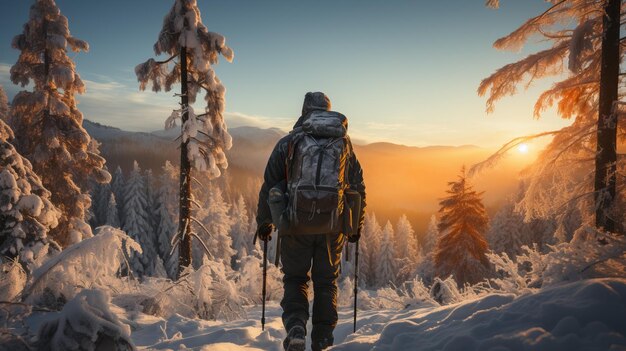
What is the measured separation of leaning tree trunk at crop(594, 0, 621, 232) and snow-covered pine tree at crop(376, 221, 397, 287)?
43450 mm

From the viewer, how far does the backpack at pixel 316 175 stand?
143 inches

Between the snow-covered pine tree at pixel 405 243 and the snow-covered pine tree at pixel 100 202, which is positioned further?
the snow-covered pine tree at pixel 405 243

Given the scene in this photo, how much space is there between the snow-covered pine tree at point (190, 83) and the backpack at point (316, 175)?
24.1ft

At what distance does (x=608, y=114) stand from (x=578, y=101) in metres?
1.03

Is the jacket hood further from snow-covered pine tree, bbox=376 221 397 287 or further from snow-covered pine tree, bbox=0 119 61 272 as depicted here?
snow-covered pine tree, bbox=376 221 397 287

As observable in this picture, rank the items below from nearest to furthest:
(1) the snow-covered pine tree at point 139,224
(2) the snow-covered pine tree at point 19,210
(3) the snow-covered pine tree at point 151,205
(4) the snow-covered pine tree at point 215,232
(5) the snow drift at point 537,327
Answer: (5) the snow drift at point 537,327 < (2) the snow-covered pine tree at point 19,210 < (4) the snow-covered pine tree at point 215,232 < (1) the snow-covered pine tree at point 139,224 < (3) the snow-covered pine tree at point 151,205

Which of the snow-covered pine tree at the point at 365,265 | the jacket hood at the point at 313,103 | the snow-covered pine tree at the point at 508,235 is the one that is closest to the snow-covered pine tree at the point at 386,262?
the snow-covered pine tree at the point at 365,265

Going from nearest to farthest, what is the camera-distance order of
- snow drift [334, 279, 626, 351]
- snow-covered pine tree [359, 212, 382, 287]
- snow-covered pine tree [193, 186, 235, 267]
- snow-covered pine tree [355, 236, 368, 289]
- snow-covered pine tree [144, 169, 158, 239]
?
snow drift [334, 279, 626, 351] < snow-covered pine tree [193, 186, 235, 267] < snow-covered pine tree [144, 169, 158, 239] < snow-covered pine tree [355, 236, 368, 289] < snow-covered pine tree [359, 212, 382, 287]

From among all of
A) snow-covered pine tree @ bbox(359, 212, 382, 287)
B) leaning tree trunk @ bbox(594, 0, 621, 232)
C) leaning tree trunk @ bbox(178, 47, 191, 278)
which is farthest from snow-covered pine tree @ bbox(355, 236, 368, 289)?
leaning tree trunk @ bbox(594, 0, 621, 232)

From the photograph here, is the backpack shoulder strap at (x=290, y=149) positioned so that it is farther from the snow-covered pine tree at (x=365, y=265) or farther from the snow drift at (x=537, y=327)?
the snow-covered pine tree at (x=365, y=265)

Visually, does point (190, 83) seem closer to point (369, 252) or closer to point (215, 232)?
point (215, 232)

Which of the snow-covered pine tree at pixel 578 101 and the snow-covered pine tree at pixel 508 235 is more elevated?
the snow-covered pine tree at pixel 578 101

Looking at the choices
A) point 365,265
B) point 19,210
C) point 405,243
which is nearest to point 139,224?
point 19,210

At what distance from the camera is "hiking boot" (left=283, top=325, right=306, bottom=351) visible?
3.32m
